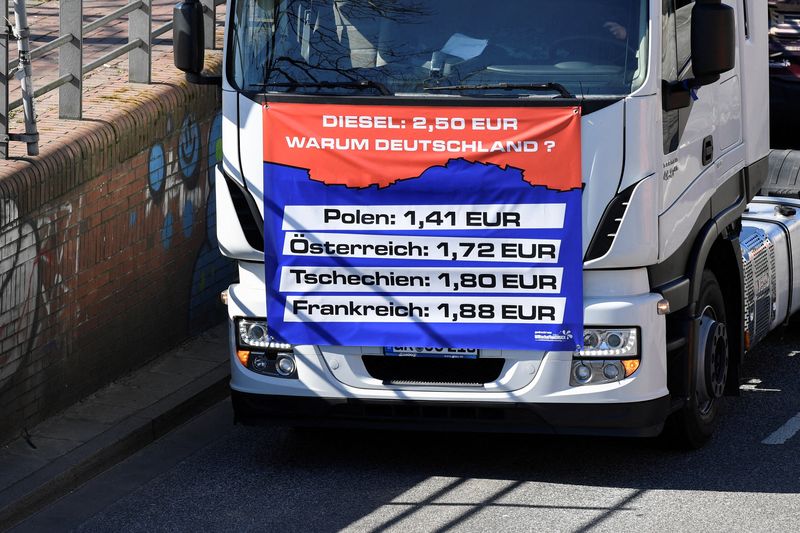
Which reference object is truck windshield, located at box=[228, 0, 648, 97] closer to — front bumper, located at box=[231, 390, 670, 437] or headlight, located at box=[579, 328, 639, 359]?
headlight, located at box=[579, 328, 639, 359]

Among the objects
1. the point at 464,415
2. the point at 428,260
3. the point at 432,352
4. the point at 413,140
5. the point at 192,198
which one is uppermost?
the point at 413,140

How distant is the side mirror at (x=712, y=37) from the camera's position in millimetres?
7520

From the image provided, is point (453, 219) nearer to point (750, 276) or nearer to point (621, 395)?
point (621, 395)

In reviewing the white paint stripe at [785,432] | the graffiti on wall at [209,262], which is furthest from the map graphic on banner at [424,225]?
the graffiti on wall at [209,262]

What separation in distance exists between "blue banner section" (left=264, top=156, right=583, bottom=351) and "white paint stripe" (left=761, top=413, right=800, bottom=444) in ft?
5.97

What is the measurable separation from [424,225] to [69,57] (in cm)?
300

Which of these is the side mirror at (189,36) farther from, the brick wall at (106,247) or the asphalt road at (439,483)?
the asphalt road at (439,483)

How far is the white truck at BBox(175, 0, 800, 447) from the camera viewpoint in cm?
747

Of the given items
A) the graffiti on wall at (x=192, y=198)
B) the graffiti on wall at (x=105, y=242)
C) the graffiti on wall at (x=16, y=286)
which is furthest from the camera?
the graffiti on wall at (x=192, y=198)

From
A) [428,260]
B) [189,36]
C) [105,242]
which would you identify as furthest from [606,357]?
[105,242]

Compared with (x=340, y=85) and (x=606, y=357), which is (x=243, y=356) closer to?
(x=340, y=85)

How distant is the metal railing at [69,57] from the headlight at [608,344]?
128 inches

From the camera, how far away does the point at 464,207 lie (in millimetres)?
7527

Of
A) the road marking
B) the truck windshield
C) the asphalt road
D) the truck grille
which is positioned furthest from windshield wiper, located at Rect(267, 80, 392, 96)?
the road marking
